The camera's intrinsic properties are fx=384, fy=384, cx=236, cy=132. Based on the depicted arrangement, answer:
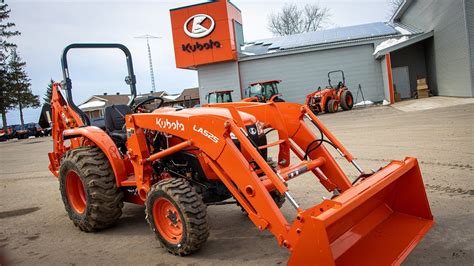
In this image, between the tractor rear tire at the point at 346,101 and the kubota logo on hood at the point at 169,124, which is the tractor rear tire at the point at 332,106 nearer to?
the tractor rear tire at the point at 346,101

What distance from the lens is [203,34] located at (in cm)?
2342

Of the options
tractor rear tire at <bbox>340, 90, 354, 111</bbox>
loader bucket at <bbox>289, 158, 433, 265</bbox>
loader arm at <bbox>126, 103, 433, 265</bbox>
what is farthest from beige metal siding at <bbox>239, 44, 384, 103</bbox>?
loader bucket at <bbox>289, 158, 433, 265</bbox>

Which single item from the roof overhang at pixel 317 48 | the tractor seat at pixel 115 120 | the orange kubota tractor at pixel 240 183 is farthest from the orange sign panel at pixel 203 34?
the orange kubota tractor at pixel 240 183

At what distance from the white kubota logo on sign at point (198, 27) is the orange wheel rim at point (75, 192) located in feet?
64.4

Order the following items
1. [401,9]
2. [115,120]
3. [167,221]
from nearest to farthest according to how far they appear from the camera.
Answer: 1. [167,221]
2. [115,120]
3. [401,9]

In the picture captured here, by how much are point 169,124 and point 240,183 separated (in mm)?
1040

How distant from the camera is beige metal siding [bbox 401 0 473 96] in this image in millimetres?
15008

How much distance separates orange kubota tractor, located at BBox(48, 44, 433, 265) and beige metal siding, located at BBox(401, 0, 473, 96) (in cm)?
1358

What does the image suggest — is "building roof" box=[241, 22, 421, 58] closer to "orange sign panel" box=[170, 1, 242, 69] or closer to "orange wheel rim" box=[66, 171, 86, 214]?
"orange sign panel" box=[170, 1, 242, 69]

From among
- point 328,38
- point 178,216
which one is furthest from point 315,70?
point 178,216

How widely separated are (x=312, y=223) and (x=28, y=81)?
46362 millimetres

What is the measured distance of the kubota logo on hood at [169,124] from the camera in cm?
363

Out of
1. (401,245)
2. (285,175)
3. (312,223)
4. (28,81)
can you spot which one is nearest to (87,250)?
(285,175)

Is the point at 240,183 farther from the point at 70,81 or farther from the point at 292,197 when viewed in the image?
the point at 70,81
